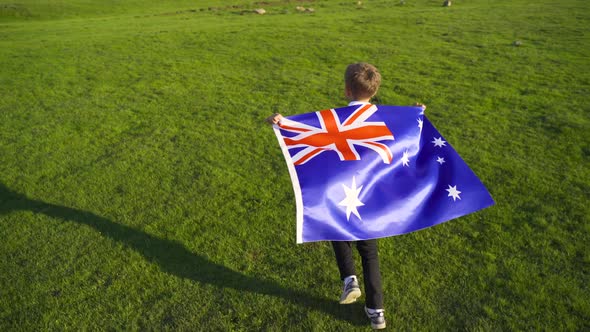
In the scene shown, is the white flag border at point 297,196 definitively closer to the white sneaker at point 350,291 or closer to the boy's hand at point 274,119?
the boy's hand at point 274,119

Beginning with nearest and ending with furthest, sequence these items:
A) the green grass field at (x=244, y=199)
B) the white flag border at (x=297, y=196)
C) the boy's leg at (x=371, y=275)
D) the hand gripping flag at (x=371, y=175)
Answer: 1. the white flag border at (x=297, y=196)
2. the hand gripping flag at (x=371, y=175)
3. the boy's leg at (x=371, y=275)
4. the green grass field at (x=244, y=199)

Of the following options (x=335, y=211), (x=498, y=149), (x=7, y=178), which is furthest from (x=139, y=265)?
(x=498, y=149)

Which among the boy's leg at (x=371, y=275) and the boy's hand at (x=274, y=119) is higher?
the boy's hand at (x=274, y=119)

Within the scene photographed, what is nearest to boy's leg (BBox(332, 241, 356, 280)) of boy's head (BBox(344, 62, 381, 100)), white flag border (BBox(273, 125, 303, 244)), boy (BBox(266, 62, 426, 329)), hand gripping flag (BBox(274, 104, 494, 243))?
boy (BBox(266, 62, 426, 329))

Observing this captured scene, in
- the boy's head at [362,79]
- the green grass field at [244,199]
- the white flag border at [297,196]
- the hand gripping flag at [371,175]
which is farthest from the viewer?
the green grass field at [244,199]

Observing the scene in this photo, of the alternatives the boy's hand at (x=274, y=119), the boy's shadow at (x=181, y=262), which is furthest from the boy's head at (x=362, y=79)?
the boy's shadow at (x=181, y=262)

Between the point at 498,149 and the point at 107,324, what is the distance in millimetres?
7667

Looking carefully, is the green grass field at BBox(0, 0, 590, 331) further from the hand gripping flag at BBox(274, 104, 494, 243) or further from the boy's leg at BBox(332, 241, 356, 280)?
the hand gripping flag at BBox(274, 104, 494, 243)

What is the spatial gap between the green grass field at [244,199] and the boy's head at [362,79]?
2.29 m

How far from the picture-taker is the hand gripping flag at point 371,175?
3561 millimetres

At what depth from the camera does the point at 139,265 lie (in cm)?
470

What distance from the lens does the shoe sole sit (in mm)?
3902

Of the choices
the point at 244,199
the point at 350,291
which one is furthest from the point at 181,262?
the point at 350,291

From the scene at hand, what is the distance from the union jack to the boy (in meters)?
0.19
